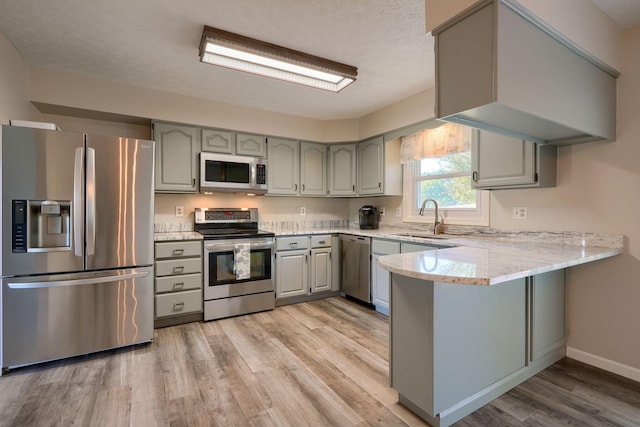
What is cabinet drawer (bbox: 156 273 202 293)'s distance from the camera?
289 centimetres

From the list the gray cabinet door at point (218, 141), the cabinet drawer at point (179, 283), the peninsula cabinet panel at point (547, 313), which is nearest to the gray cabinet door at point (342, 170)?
the gray cabinet door at point (218, 141)

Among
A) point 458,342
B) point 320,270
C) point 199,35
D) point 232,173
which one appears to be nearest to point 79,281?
point 232,173

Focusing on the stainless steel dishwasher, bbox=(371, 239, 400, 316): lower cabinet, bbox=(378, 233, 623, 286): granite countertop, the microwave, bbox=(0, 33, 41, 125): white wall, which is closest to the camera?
bbox=(378, 233, 623, 286): granite countertop

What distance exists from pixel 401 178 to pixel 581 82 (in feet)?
7.13

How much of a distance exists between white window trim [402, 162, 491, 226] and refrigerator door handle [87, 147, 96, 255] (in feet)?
10.5

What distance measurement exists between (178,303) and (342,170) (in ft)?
8.48

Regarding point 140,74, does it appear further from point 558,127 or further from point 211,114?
point 558,127

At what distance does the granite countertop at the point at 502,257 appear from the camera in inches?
51.3

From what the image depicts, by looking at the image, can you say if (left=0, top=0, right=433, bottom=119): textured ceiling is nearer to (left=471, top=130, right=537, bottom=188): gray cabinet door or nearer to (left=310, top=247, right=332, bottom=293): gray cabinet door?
(left=471, top=130, right=537, bottom=188): gray cabinet door

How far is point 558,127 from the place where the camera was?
5.89ft

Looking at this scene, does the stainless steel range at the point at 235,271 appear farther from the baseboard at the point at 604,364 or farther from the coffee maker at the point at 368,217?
the baseboard at the point at 604,364

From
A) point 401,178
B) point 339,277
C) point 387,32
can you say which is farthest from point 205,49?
point 339,277

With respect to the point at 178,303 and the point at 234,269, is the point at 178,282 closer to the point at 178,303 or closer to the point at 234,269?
the point at 178,303

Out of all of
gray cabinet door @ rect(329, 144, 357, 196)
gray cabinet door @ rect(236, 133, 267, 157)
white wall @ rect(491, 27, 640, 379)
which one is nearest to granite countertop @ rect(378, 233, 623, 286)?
white wall @ rect(491, 27, 640, 379)
